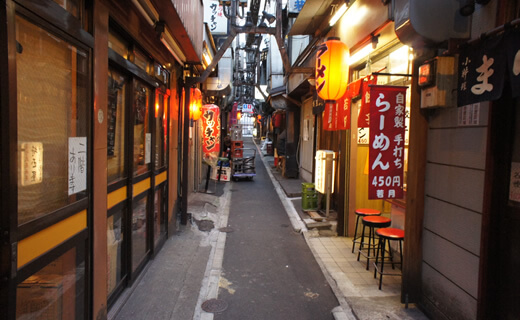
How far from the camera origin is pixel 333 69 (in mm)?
8188

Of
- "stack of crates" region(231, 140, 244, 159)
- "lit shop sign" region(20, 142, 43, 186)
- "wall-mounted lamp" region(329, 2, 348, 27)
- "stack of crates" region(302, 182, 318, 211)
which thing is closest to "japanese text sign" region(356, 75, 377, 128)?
"wall-mounted lamp" region(329, 2, 348, 27)

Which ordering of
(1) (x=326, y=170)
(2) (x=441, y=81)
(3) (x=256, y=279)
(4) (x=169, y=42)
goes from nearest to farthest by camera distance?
1. (2) (x=441, y=81)
2. (3) (x=256, y=279)
3. (4) (x=169, y=42)
4. (1) (x=326, y=170)

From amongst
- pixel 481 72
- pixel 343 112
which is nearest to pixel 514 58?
pixel 481 72

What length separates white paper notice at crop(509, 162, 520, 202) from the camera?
4141 mm

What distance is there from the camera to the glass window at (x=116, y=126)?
552cm

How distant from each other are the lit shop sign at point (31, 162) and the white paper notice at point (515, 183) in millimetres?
5531

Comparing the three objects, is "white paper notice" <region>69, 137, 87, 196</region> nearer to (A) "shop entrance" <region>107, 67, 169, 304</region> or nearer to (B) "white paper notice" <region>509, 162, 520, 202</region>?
(A) "shop entrance" <region>107, 67, 169, 304</region>

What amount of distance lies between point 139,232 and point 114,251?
1.35 m

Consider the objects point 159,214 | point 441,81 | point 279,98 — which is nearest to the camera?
point 441,81

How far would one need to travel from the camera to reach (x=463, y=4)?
15.8ft

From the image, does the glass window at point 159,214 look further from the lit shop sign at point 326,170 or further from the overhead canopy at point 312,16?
the overhead canopy at point 312,16

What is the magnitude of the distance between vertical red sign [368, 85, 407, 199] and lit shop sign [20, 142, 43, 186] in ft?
17.5

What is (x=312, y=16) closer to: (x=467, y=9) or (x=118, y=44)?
(x=467, y=9)

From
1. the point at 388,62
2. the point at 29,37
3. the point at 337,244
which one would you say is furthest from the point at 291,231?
the point at 29,37
